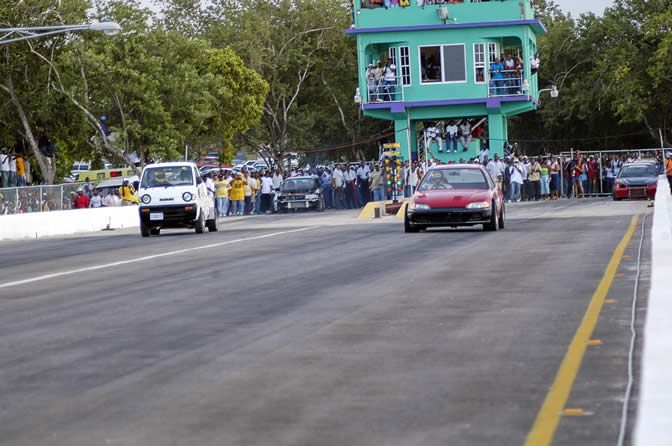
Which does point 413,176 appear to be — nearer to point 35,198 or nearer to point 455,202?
point 35,198

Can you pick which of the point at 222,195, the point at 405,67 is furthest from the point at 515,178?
the point at 405,67

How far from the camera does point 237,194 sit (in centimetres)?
4700

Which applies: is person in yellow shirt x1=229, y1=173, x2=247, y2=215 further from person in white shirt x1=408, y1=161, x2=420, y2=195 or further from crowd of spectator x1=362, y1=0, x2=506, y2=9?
crowd of spectator x1=362, y1=0, x2=506, y2=9

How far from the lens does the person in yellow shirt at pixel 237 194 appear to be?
154 ft

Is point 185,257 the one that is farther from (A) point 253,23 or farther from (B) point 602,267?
(A) point 253,23

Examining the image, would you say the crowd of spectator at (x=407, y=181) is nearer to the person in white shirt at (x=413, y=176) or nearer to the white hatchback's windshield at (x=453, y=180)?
the person in white shirt at (x=413, y=176)

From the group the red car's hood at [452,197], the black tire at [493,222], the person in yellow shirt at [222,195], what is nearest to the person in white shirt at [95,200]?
the person in yellow shirt at [222,195]

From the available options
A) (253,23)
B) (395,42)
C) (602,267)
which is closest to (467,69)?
(395,42)

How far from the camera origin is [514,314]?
10734 mm

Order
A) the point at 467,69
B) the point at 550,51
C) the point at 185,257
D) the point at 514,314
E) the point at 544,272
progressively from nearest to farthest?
the point at 514,314, the point at 544,272, the point at 185,257, the point at 467,69, the point at 550,51

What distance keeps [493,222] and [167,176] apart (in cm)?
931

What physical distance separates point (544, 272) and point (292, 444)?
9208 mm

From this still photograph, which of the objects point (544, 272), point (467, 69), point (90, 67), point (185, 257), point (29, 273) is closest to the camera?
point (544, 272)

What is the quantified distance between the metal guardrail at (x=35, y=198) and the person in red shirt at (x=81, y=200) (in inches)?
19.6
